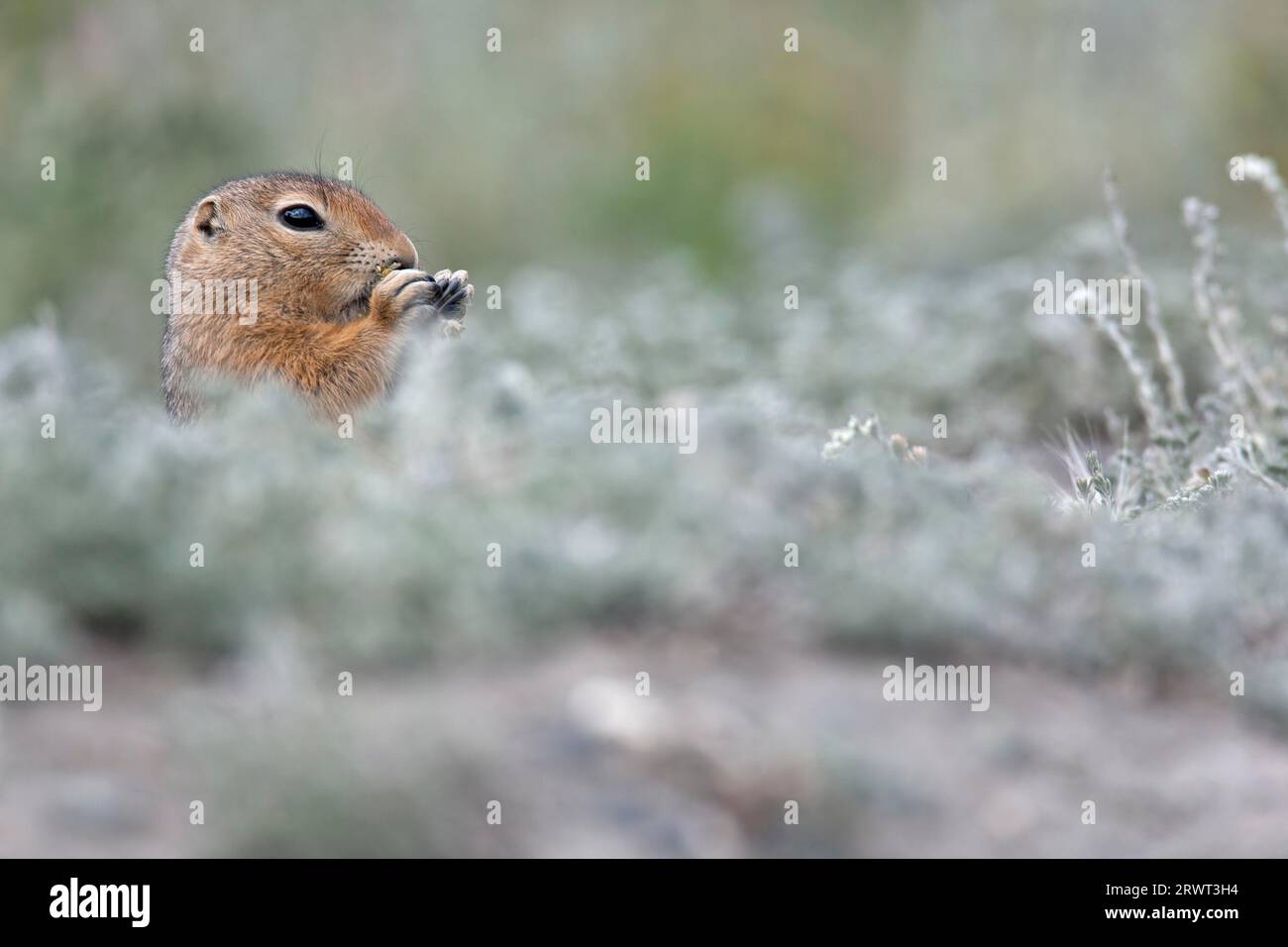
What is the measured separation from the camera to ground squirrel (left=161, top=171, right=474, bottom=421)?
6461 mm

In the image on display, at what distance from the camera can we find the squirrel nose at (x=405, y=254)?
6.88 meters

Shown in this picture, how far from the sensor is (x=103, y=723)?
135 inches

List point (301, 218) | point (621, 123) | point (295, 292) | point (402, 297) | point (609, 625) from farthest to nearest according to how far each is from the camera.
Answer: point (621, 123) → point (301, 218) → point (295, 292) → point (402, 297) → point (609, 625)

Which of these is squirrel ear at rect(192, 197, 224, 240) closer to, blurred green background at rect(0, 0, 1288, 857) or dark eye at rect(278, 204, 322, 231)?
dark eye at rect(278, 204, 322, 231)

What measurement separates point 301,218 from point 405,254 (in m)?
0.42

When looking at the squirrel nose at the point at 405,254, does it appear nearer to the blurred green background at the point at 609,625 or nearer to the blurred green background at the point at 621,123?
the blurred green background at the point at 609,625

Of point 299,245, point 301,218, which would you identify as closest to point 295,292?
point 299,245

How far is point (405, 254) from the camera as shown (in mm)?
6895

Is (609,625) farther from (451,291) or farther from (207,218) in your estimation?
(207,218)
